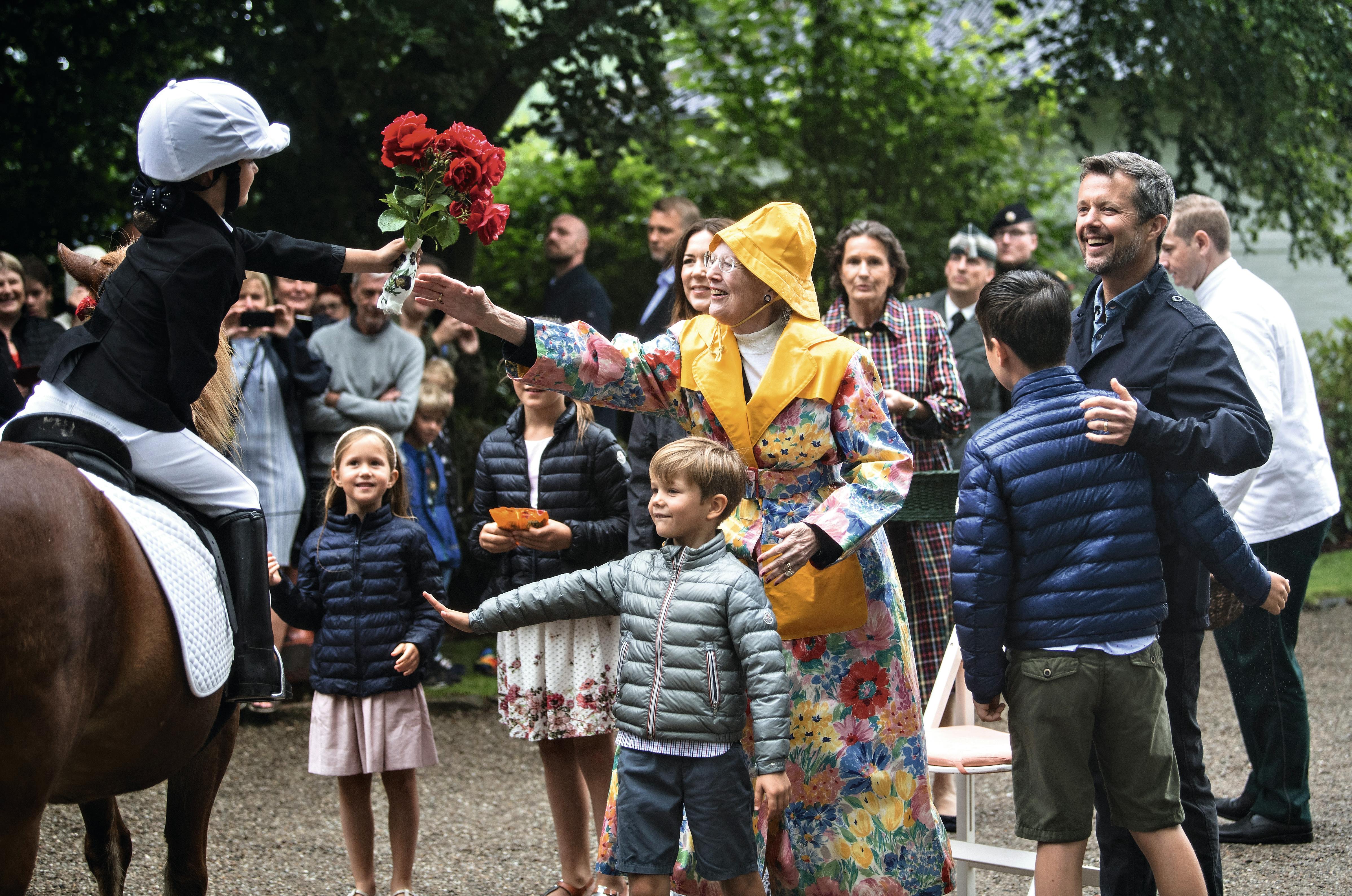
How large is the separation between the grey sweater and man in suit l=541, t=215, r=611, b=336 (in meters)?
1.04

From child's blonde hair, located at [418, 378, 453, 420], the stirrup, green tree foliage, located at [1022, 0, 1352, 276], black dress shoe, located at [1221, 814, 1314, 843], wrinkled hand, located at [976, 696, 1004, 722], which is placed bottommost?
the stirrup

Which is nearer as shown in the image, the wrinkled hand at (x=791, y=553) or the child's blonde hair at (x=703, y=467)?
the wrinkled hand at (x=791, y=553)

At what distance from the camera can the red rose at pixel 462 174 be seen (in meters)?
3.12

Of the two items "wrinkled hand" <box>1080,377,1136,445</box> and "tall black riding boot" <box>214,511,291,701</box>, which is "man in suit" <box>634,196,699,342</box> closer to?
"tall black riding boot" <box>214,511,291,701</box>

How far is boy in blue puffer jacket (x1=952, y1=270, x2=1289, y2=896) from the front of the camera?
3119mm

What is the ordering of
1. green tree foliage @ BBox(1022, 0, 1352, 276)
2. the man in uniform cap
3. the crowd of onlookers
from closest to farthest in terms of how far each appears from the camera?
the crowd of onlookers < the man in uniform cap < green tree foliage @ BBox(1022, 0, 1352, 276)

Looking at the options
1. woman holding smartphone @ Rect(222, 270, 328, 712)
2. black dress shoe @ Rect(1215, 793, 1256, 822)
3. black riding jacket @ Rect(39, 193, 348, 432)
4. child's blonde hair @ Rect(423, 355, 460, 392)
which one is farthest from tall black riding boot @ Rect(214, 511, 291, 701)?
child's blonde hair @ Rect(423, 355, 460, 392)

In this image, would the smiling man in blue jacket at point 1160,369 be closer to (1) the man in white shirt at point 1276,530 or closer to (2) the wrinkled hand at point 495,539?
(1) the man in white shirt at point 1276,530

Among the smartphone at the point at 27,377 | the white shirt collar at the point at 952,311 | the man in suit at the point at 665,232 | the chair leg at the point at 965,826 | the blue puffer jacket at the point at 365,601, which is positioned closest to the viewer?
the chair leg at the point at 965,826

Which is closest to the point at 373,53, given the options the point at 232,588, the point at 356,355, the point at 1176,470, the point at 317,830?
the point at 356,355

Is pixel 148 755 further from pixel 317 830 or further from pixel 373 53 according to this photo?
pixel 373 53

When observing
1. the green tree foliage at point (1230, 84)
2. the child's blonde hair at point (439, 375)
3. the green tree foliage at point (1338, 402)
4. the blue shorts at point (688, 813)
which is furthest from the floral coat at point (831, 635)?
the green tree foliage at point (1338, 402)

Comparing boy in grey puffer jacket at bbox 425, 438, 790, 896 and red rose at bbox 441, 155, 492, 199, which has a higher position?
red rose at bbox 441, 155, 492, 199

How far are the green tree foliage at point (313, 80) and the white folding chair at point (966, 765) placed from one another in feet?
16.1
